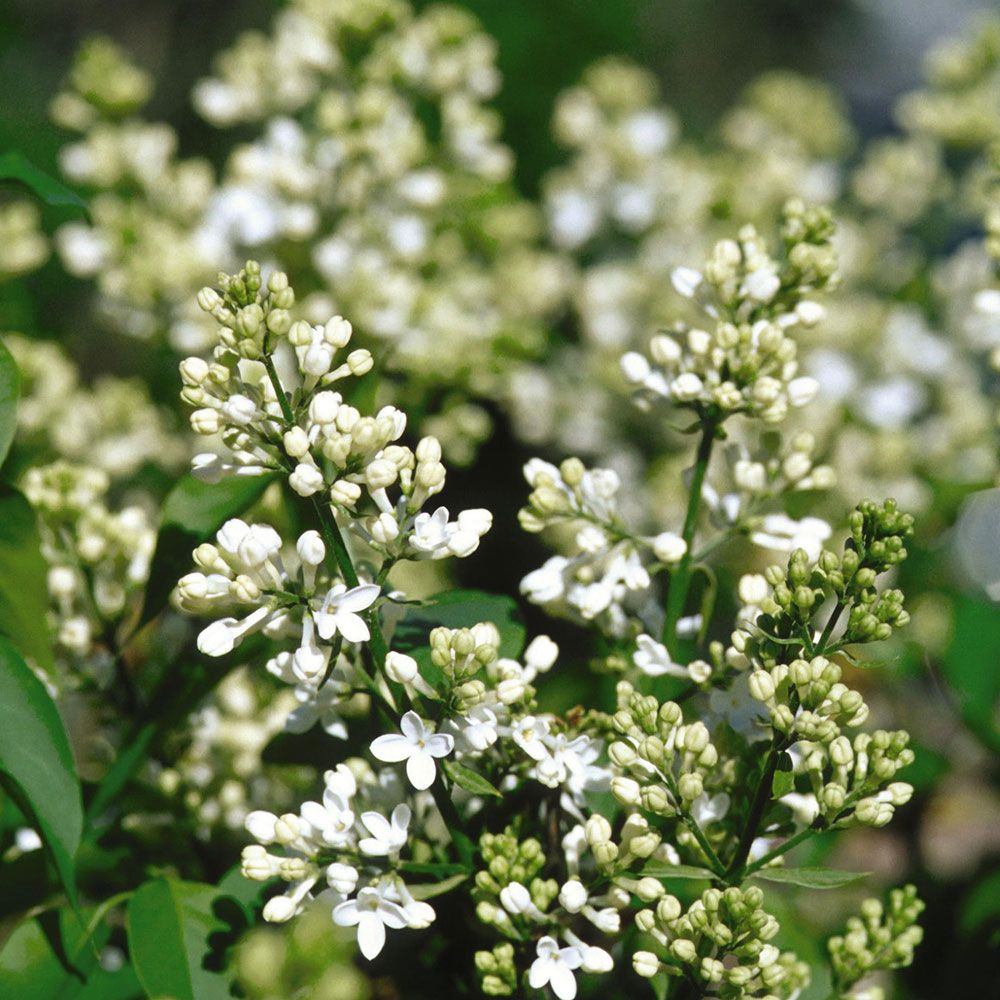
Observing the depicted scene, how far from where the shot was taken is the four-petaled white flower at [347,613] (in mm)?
586

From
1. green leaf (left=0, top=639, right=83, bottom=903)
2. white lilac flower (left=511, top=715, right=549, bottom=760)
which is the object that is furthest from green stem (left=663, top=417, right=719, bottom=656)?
green leaf (left=0, top=639, right=83, bottom=903)

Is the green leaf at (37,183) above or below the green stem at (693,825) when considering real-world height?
above

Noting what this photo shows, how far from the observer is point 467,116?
4.55 ft

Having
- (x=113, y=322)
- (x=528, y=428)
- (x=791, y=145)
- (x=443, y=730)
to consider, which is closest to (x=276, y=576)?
(x=443, y=730)

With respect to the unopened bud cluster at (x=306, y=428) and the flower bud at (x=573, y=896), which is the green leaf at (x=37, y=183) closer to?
the unopened bud cluster at (x=306, y=428)

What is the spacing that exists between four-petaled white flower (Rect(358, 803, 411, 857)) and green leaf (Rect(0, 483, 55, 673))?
304 millimetres

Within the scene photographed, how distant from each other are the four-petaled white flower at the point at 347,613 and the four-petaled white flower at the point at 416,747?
0.05 metres

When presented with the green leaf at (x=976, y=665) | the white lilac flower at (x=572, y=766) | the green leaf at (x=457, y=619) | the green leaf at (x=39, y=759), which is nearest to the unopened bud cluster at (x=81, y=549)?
the green leaf at (x=39, y=759)

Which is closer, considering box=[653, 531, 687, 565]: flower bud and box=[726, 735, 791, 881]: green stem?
box=[726, 735, 791, 881]: green stem

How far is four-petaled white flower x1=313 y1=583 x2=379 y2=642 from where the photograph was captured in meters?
0.59

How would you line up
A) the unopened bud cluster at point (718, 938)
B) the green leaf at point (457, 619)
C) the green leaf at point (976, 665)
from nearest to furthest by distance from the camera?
the unopened bud cluster at point (718, 938) → the green leaf at point (457, 619) → the green leaf at point (976, 665)

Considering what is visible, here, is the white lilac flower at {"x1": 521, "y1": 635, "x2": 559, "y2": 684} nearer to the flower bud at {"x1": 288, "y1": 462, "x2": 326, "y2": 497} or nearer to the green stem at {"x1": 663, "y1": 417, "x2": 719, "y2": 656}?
the green stem at {"x1": 663, "y1": 417, "x2": 719, "y2": 656}

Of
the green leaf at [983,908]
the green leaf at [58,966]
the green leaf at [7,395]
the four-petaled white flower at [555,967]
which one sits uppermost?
the green leaf at [7,395]

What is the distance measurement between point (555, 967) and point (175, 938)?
9.1 inches
